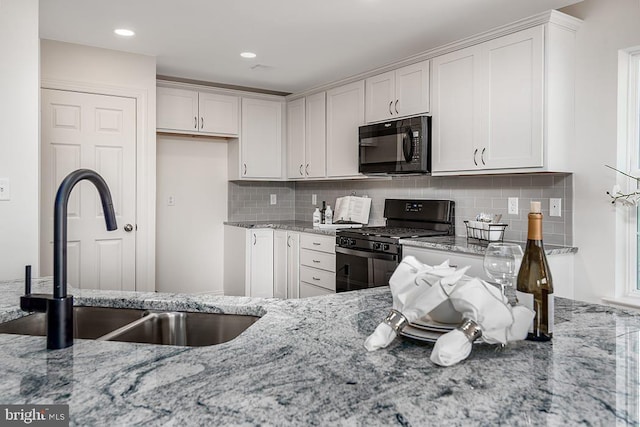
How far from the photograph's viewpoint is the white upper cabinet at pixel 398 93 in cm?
354

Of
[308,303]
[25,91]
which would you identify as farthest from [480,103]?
[25,91]

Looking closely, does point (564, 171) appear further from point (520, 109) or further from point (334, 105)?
point (334, 105)

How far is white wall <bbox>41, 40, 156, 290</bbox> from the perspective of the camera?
357cm

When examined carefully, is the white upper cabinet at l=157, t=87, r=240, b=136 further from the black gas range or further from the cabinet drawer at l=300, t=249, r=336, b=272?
the black gas range

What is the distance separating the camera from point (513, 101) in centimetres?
291

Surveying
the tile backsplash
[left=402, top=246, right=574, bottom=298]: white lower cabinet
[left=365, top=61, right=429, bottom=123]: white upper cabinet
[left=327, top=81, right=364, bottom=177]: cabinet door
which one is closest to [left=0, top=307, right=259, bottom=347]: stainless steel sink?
[left=402, top=246, right=574, bottom=298]: white lower cabinet

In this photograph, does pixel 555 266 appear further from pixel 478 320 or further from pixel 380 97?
pixel 478 320

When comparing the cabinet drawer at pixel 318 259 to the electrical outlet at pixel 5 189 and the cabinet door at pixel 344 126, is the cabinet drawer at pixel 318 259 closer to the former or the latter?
the cabinet door at pixel 344 126

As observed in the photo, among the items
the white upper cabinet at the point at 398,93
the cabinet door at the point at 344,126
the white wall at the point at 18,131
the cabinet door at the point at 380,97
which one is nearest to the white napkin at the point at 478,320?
the white wall at the point at 18,131

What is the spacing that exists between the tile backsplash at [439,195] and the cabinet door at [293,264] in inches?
29.8

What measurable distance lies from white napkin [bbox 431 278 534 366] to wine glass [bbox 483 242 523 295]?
0.29 m

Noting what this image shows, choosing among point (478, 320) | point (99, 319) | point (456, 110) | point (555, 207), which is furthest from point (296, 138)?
point (478, 320)

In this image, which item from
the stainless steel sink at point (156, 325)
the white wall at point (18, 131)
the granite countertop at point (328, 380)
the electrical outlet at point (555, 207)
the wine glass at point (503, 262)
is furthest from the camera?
the electrical outlet at point (555, 207)

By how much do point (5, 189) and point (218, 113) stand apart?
2.60m
